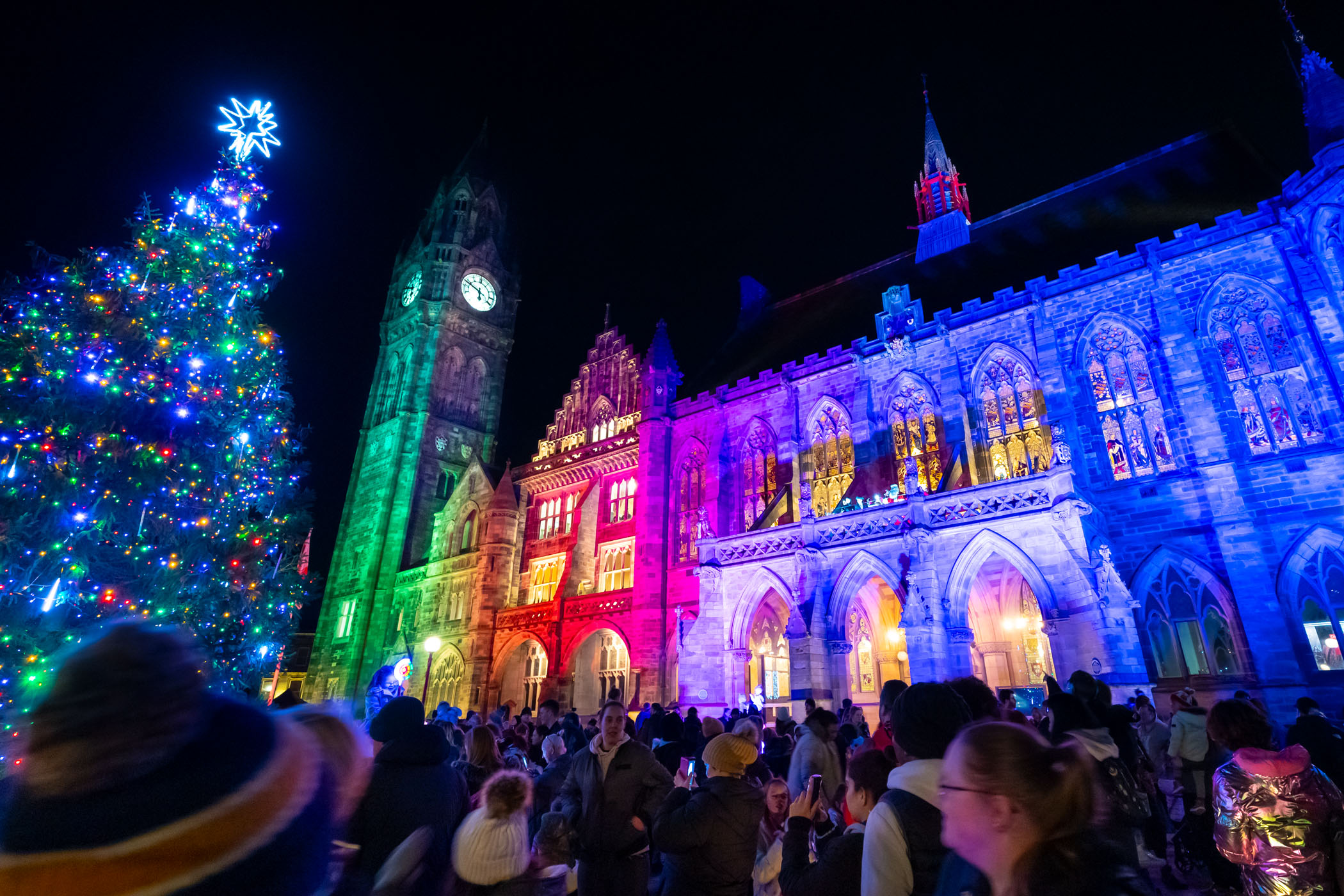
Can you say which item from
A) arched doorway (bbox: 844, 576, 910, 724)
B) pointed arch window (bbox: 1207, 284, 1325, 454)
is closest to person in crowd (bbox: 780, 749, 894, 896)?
pointed arch window (bbox: 1207, 284, 1325, 454)

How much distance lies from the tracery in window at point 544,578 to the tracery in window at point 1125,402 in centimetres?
2126

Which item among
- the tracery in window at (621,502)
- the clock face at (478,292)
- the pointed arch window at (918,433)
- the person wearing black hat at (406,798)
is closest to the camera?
the person wearing black hat at (406,798)

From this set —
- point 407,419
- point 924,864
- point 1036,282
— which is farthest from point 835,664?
point 407,419

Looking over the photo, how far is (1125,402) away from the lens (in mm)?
17391

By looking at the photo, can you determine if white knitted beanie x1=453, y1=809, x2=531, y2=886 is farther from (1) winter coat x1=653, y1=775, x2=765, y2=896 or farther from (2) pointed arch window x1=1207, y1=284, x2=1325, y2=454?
(2) pointed arch window x1=1207, y1=284, x2=1325, y2=454

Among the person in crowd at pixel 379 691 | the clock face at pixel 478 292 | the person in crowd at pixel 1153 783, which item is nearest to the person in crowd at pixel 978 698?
the person in crowd at pixel 1153 783

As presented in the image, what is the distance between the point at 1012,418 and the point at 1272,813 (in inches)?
669

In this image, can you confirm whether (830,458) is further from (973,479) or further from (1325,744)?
(1325,744)

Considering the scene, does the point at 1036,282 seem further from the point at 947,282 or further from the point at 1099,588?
the point at 1099,588

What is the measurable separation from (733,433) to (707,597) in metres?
7.05

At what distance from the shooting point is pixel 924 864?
2557mm

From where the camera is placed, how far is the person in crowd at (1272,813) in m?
3.59

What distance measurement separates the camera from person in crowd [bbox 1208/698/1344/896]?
3592mm

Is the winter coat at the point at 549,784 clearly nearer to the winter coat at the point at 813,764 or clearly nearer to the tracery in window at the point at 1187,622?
the winter coat at the point at 813,764
